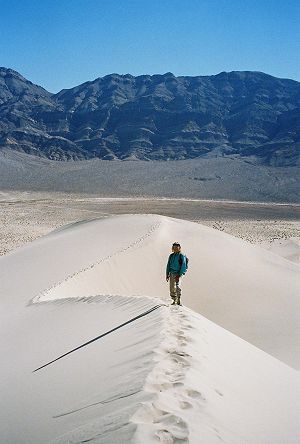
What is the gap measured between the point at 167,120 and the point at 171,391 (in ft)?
413

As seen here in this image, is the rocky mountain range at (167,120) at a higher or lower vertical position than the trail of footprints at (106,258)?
higher

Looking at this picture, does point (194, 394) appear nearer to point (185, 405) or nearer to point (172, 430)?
point (185, 405)

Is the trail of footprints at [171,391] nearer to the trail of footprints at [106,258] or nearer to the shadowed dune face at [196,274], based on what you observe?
the shadowed dune face at [196,274]

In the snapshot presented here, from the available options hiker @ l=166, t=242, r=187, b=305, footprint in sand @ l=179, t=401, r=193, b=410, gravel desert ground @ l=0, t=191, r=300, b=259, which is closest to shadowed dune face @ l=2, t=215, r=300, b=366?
hiker @ l=166, t=242, r=187, b=305

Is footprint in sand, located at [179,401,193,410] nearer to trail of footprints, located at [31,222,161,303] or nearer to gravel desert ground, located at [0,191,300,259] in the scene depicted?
trail of footprints, located at [31,222,161,303]

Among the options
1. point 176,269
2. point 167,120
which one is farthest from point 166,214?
point 167,120

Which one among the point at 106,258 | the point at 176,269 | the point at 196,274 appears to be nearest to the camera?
the point at 176,269

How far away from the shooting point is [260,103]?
136 metres

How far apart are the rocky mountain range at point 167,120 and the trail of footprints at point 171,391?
8711 cm

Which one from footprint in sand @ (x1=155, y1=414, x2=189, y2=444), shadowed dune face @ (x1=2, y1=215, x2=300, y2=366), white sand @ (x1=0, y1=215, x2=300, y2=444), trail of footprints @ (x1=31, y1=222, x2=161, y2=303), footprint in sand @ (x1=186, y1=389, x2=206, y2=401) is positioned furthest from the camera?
trail of footprints @ (x1=31, y1=222, x2=161, y2=303)

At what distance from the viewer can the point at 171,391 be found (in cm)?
364

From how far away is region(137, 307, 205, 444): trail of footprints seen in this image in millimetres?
3066

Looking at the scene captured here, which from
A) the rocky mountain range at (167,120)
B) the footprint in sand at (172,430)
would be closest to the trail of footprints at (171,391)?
the footprint in sand at (172,430)

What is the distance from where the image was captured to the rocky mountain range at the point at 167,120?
352ft
